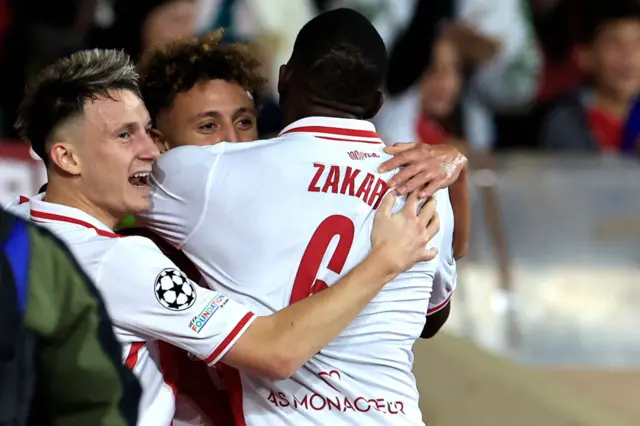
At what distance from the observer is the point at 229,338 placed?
216 cm

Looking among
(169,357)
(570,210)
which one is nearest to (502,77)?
(570,210)

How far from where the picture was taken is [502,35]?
7.59 meters

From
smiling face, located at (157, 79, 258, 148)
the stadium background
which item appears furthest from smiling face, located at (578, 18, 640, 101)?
smiling face, located at (157, 79, 258, 148)

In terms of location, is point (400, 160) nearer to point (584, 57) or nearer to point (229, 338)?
point (229, 338)

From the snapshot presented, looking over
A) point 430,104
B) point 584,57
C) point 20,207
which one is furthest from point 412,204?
point 584,57

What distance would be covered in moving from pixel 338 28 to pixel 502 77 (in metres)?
5.31

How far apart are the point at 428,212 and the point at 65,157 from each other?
0.78 metres

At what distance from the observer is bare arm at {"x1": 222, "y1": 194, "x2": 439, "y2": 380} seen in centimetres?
216

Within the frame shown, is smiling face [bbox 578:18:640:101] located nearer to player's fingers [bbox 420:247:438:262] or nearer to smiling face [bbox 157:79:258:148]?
smiling face [bbox 157:79:258:148]

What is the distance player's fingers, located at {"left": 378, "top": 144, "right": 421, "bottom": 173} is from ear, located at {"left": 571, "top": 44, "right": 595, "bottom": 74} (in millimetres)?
5452

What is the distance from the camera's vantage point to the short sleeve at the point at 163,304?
215cm

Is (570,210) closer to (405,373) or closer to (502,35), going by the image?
(502,35)

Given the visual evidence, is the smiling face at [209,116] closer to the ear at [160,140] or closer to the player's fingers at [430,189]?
the ear at [160,140]

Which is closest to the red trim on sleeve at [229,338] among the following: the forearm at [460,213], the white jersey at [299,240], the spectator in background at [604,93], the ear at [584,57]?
the white jersey at [299,240]
